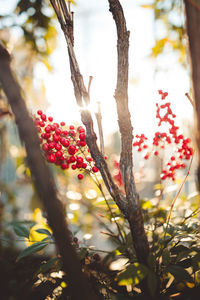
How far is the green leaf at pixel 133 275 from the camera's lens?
1.76ft

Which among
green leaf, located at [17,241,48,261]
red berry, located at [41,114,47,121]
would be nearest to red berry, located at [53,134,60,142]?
red berry, located at [41,114,47,121]

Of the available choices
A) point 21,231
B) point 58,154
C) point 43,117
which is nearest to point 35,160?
point 58,154

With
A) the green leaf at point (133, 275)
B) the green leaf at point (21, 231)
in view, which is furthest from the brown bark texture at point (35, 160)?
the green leaf at point (21, 231)

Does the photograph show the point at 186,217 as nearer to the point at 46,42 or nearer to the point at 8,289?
the point at 8,289

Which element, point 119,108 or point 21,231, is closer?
point 119,108

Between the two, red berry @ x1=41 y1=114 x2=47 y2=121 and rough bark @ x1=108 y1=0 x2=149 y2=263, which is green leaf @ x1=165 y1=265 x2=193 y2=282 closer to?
rough bark @ x1=108 y1=0 x2=149 y2=263

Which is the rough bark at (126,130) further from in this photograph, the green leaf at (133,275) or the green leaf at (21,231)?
the green leaf at (21,231)

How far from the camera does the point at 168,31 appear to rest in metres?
1.35

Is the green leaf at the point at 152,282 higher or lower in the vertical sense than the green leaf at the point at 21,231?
lower

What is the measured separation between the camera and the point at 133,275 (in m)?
0.55

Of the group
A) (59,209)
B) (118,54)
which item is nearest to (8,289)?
(59,209)

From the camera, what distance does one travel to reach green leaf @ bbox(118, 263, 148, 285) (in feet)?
1.76

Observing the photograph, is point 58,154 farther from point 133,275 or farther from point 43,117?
point 133,275

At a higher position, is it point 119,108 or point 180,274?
point 119,108
